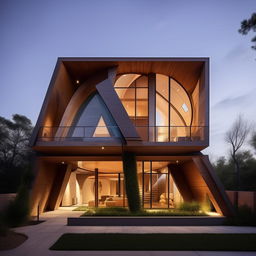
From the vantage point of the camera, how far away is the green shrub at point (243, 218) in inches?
635

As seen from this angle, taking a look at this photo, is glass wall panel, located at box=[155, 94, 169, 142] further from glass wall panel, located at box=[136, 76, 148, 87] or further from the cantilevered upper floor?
glass wall panel, located at box=[136, 76, 148, 87]

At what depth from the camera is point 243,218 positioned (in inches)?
650

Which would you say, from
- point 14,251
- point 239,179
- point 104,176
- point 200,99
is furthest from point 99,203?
point 239,179

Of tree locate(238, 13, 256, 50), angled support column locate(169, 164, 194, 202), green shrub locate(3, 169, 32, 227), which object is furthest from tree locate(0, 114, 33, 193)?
tree locate(238, 13, 256, 50)

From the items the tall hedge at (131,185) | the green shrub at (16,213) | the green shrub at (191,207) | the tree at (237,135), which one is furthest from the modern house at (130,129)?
the tree at (237,135)

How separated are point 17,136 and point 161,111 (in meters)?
24.5

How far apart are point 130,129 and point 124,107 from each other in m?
3.61

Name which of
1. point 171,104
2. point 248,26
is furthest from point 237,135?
point 248,26

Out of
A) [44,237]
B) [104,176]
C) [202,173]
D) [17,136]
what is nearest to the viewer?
[44,237]

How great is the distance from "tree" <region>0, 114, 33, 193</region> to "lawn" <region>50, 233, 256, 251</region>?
20.2 m

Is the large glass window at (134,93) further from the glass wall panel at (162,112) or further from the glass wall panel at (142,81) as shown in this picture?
the glass wall panel at (162,112)

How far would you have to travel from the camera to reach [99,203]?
24734 mm

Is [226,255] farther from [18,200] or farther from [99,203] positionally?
[99,203]

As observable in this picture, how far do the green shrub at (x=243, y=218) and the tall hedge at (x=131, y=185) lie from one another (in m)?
5.23
